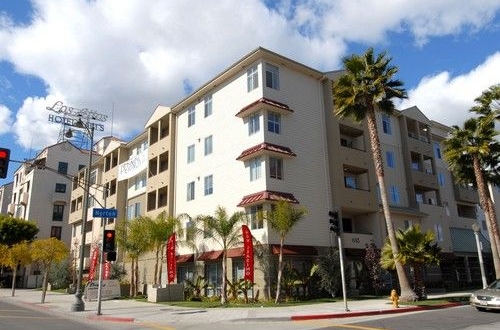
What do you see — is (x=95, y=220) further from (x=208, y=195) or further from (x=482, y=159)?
(x=482, y=159)

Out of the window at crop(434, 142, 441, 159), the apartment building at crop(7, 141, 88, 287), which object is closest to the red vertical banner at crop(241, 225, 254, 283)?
the window at crop(434, 142, 441, 159)

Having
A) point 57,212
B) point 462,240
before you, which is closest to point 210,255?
point 462,240

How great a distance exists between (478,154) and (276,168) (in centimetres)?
1476

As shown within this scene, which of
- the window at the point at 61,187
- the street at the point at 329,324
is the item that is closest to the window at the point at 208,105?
the street at the point at 329,324

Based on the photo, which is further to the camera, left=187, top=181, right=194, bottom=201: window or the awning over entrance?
the awning over entrance

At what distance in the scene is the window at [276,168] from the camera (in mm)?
30391

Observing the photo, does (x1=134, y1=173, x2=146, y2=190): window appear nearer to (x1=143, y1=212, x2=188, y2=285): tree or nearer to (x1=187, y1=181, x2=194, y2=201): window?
(x1=187, y1=181, x2=194, y2=201): window

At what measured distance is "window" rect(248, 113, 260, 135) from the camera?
3165 cm

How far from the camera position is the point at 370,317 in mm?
18453

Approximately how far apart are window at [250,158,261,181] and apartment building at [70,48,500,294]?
115mm

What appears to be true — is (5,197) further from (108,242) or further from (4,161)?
(4,161)

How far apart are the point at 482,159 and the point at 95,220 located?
43.7m

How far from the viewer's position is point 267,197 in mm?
28609

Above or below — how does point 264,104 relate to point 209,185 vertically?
above
